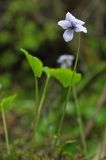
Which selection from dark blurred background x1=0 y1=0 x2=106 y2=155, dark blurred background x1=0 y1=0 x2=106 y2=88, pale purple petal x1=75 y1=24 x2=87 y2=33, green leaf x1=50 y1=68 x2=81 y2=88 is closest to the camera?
pale purple petal x1=75 y1=24 x2=87 y2=33

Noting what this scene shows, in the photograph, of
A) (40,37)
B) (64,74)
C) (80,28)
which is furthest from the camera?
(40,37)

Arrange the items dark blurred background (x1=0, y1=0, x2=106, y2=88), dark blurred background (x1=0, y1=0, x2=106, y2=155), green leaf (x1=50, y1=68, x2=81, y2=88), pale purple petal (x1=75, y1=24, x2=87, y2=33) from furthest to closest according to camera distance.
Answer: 1. dark blurred background (x1=0, y1=0, x2=106, y2=88)
2. dark blurred background (x1=0, y1=0, x2=106, y2=155)
3. green leaf (x1=50, y1=68, x2=81, y2=88)
4. pale purple petal (x1=75, y1=24, x2=87, y2=33)

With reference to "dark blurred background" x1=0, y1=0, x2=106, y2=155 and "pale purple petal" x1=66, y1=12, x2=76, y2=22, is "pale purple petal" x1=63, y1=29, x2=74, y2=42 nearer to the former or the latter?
"pale purple petal" x1=66, y1=12, x2=76, y2=22

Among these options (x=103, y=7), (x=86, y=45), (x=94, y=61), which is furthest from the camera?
(x=103, y=7)

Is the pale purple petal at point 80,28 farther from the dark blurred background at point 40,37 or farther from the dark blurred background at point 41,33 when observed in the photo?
the dark blurred background at point 41,33

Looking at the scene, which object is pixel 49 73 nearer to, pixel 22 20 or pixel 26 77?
pixel 26 77

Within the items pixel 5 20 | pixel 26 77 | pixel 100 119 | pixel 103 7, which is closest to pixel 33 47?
pixel 26 77

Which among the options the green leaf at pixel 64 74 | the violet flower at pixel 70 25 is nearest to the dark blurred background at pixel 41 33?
the green leaf at pixel 64 74

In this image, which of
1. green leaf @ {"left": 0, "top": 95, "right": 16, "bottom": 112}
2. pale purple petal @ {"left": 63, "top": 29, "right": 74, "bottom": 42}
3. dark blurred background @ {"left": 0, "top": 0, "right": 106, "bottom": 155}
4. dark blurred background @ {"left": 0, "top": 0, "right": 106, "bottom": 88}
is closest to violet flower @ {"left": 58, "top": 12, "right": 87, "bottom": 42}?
pale purple petal @ {"left": 63, "top": 29, "right": 74, "bottom": 42}

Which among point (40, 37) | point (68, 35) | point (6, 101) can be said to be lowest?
point (40, 37)

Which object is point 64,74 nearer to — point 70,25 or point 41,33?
point 70,25

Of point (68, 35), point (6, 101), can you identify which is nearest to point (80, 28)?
point (68, 35)
